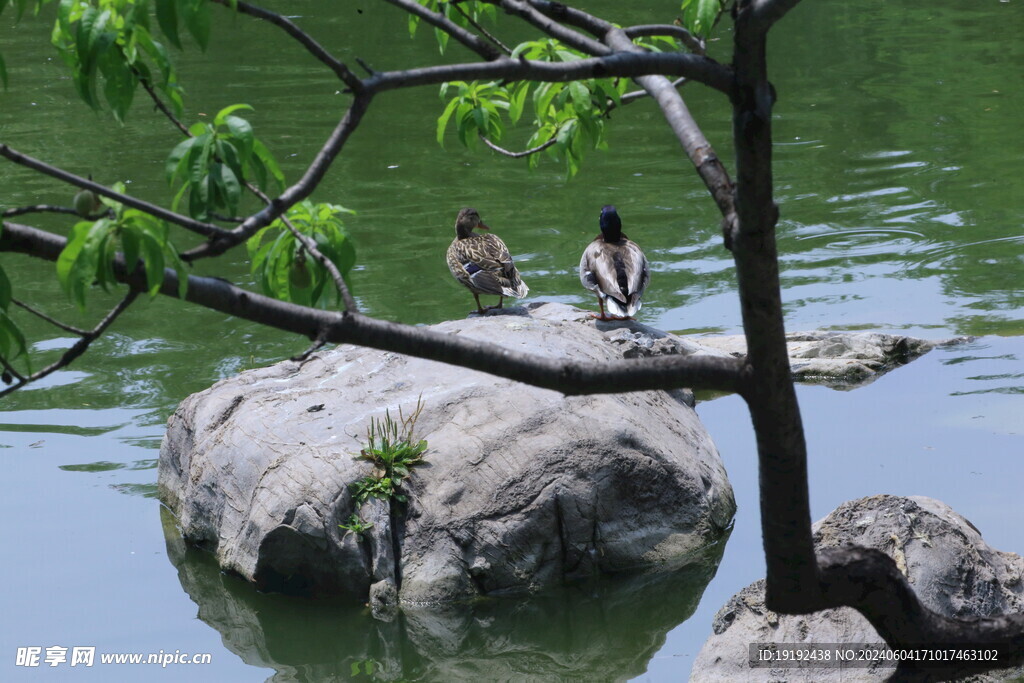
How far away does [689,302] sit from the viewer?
9305mm

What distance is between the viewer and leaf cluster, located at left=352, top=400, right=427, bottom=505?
5504 millimetres

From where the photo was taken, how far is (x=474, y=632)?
17.0 ft

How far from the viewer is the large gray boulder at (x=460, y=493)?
17.8 ft

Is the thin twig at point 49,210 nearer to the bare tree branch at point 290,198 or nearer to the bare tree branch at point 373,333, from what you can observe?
the bare tree branch at point 373,333

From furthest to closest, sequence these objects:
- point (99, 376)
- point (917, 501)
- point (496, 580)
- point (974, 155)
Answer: point (974, 155), point (99, 376), point (496, 580), point (917, 501)

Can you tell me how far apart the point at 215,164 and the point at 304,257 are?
0.42m

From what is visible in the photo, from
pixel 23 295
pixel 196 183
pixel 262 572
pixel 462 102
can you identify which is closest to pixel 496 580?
pixel 262 572

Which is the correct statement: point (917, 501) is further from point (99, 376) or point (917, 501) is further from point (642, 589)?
point (99, 376)

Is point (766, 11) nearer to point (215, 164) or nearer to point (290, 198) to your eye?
point (290, 198)

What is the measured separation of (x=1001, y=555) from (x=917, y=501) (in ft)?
1.39

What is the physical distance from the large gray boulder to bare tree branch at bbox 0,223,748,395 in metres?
2.86

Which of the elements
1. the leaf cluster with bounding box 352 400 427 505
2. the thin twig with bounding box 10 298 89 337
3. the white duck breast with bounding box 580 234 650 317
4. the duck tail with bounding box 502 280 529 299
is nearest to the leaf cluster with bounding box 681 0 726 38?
the thin twig with bounding box 10 298 89 337

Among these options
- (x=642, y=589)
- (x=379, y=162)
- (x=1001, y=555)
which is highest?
(x=379, y=162)

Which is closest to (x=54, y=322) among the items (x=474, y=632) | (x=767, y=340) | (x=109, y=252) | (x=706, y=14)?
(x=109, y=252)
